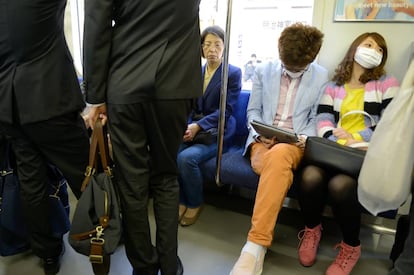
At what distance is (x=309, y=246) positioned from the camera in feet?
5.32

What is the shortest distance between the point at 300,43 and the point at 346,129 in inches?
20.4

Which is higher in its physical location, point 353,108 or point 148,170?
point 353,108

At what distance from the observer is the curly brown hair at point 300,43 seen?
5.74 ft

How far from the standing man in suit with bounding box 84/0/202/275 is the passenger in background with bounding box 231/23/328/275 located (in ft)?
1.60

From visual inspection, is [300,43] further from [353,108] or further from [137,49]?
[137,49]

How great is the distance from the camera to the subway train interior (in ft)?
5.24

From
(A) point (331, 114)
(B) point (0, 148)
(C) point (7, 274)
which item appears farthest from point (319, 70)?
(C) point (7, 274)

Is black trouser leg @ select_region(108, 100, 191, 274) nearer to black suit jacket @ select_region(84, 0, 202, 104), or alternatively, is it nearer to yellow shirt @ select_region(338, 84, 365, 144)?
black suit jacket @ select_region(84, 0, 202, 104)

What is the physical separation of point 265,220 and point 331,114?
728mm

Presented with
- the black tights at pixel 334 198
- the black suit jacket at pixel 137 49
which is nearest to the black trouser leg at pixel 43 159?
the black suit jacket at pixel 137 49

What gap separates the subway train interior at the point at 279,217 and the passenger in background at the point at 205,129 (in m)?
0.11

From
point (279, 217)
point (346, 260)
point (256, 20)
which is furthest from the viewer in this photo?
point (256, 20)

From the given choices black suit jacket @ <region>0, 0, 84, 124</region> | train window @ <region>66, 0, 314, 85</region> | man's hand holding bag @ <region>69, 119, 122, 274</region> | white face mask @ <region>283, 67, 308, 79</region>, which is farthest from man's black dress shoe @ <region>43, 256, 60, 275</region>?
train window @ <region>66, 0, 314, 85</region>

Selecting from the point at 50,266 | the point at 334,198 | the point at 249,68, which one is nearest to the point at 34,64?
the point at 50,266
